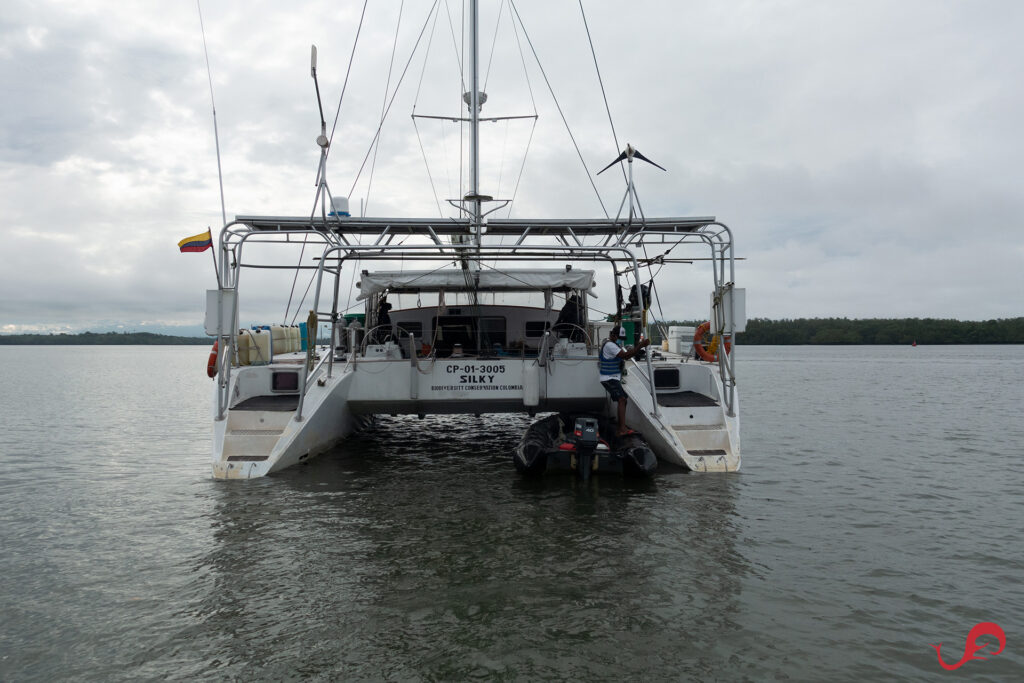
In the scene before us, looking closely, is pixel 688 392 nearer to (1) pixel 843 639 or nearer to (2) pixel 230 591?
(1) pixel 843 639

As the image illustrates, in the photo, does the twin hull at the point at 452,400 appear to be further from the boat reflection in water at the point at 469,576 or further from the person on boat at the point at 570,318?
the person on boat at the point at 570,318

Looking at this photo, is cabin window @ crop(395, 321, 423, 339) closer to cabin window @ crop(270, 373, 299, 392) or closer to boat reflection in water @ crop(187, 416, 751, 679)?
cabin window @ crop(270, 373, 299, 392)

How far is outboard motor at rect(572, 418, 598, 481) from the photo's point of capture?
8680 millimetres

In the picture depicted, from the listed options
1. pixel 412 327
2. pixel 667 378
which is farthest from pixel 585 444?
pixel 412 327

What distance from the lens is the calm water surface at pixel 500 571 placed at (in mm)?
4012

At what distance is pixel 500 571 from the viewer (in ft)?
17.7

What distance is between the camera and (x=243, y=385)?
32.8ft

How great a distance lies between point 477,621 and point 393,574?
1127mm

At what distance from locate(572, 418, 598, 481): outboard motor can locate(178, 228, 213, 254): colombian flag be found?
6.42 metres

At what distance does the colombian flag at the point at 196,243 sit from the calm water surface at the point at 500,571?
3458 mm

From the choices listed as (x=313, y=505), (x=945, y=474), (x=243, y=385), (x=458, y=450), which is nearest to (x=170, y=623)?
(x=313, y=505)

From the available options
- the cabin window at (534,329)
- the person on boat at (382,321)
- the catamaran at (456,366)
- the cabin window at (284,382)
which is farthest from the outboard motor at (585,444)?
the person on boat at (382,321)

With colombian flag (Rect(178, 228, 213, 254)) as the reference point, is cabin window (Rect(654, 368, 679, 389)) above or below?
below

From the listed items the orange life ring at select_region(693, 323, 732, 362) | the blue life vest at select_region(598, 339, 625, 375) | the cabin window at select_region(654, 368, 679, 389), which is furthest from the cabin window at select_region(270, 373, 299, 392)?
the orange life ring at select_region(693, 323, 732, 362)
